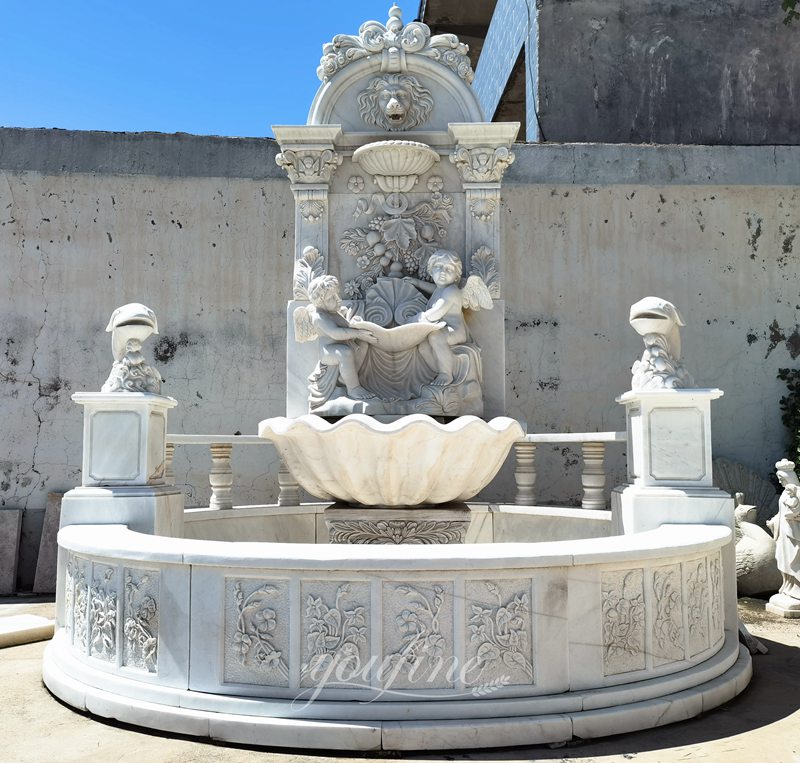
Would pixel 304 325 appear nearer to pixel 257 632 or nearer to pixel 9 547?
pixel 257 632

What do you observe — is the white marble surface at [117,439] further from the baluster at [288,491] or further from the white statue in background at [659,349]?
the white statue in background at [659,349]

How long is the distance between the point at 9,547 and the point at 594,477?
5.41 m

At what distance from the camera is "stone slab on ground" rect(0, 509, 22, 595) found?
7.09m

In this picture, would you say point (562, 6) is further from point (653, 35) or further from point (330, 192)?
point (330, 192)

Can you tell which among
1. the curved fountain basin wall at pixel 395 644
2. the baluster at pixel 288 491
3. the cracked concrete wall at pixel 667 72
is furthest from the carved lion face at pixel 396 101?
the cracked concrete wall at pixel 667 72

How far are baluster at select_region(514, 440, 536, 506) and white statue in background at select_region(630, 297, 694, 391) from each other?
59.0 inches

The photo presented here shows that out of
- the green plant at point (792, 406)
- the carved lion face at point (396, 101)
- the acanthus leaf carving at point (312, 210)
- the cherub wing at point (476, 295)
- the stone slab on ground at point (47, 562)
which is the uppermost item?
the carved lion face at point (396, 101)

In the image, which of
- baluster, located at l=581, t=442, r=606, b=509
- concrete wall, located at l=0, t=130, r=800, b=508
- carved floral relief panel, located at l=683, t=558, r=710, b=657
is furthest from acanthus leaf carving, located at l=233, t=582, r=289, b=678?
concrete wall, located at l=0, t=130, r=800, b=508

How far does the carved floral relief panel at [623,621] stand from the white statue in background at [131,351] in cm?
276

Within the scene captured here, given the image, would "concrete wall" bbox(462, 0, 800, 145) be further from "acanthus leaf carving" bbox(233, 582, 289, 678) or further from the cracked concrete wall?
"acanthus leaf carving" bbox(233, 582, 289, 678)

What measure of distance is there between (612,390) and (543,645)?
5.25 metres

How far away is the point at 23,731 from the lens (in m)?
3.03

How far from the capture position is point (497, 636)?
9.41 feet

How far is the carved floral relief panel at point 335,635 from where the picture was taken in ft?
9.25
